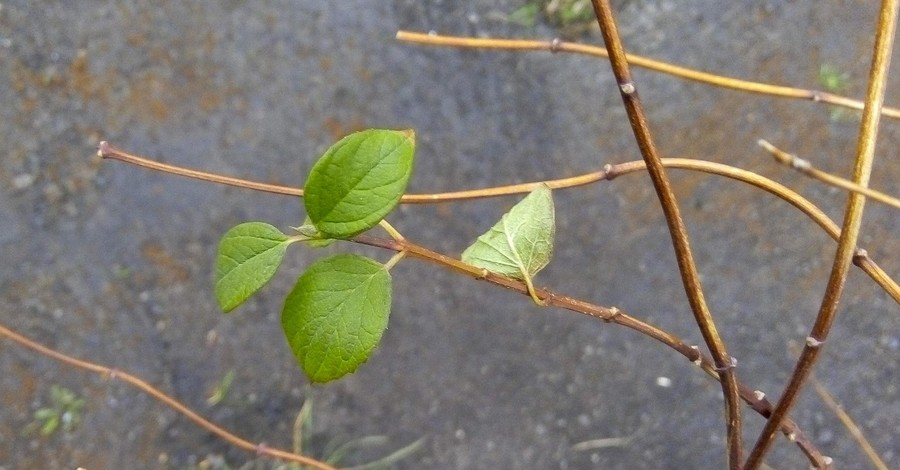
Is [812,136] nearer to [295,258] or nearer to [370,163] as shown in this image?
[295,258]

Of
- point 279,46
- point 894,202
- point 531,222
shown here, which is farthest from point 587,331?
point 894,202

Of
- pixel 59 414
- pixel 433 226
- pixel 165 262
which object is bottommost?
pixel 59 414

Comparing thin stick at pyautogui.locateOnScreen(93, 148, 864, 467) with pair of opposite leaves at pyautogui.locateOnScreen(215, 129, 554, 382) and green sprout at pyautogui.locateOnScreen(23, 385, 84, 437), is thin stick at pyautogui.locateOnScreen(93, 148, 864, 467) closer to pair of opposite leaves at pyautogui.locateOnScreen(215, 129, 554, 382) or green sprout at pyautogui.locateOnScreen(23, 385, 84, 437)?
pair of opposite leaves at pyautogui.locateOnScreen(215, 129, 554, 382)

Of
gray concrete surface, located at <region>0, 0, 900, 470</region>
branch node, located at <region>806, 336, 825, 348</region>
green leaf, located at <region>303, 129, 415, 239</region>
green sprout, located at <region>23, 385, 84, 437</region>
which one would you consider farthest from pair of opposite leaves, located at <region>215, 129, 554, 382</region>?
green sprout, located at <region>23, 385, 84, 437</region>

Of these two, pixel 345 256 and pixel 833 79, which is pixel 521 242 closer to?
pixel 345 256

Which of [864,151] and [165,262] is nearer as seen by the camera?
[864,151]

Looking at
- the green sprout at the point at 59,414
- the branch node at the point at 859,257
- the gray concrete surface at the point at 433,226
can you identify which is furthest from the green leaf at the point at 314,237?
the green sprout at the point at 59,414

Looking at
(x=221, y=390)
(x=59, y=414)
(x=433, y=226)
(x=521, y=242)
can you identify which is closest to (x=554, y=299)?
(x=521, y=242)

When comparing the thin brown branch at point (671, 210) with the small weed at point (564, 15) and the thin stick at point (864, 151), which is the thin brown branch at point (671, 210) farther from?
the small weed at point (564, 15)
